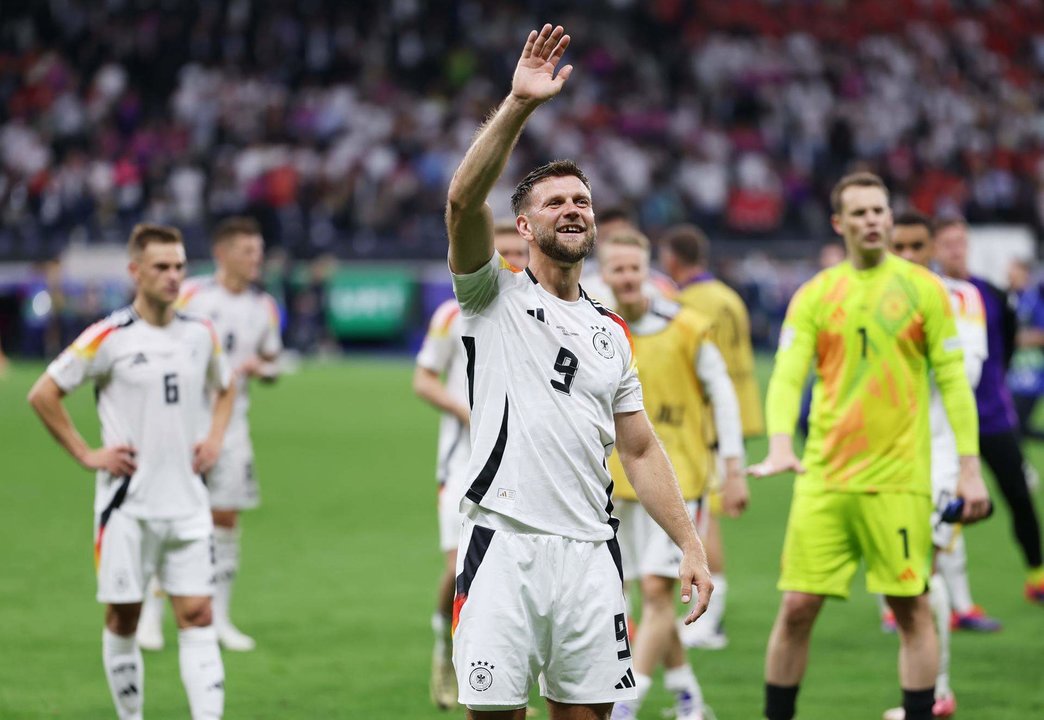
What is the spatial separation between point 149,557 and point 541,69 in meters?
3.28

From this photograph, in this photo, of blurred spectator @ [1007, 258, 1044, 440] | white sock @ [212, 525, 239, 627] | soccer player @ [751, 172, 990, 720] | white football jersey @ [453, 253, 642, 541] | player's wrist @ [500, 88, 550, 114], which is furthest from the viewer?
blurred spectator @ [1007, 258, 1044, 440]

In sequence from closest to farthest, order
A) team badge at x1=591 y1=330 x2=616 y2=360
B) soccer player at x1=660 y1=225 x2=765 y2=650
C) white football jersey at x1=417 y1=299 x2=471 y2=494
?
team badge at x1=591 y1=330 x2=616 y2=360 < white football jersey at x1=417 y1=299 x2=471 y2=494 < soccer player at x1=660 y1=225 x2=765 y2=650

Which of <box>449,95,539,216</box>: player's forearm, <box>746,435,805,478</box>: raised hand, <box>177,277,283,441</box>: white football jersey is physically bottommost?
<box>746,435,805,478</box>: raised hand

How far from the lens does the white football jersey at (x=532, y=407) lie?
4590 mm

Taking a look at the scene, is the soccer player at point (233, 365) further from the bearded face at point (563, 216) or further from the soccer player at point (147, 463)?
the bearded face at point (563, 216)

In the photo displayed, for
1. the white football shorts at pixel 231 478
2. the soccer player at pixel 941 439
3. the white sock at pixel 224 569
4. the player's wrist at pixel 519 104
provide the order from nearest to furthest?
the player's wrist at pixel 519 104 → the soccer player at pixel 941 439 → the white sock at pixel 224 569 → the white football shorts at pixel 231 478

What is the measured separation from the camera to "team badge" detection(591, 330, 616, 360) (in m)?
4.74

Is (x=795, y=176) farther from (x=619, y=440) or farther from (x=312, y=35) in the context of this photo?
(x=619, y=440)

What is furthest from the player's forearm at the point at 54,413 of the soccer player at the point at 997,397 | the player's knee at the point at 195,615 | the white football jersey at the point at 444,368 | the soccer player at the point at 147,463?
the soccer player at the point at 997,397

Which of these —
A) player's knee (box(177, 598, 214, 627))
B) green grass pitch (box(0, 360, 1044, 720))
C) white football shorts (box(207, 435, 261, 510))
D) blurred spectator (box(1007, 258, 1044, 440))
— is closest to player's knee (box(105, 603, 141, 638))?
player's knee (box(177, 598, 214, 627))

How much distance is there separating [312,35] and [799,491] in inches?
1236

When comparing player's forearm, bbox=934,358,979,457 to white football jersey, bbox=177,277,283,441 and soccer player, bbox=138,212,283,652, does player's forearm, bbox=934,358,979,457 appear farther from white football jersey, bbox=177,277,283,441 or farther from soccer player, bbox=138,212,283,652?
white football jersey, bbox=177,277,283,441

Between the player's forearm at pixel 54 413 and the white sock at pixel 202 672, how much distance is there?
955mm

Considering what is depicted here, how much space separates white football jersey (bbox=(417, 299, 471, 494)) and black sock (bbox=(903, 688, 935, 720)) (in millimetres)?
2596
